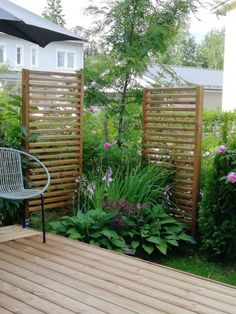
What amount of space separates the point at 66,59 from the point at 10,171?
2219 centimetres

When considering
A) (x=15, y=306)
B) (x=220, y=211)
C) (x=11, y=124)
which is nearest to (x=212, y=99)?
(x=11, y=124)

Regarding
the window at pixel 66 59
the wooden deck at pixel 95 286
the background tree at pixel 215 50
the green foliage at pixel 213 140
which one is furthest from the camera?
the background tree at pixel 215 50

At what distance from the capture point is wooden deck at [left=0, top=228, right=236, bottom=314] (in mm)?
2631

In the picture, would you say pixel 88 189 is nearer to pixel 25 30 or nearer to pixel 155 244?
pixel 155 244

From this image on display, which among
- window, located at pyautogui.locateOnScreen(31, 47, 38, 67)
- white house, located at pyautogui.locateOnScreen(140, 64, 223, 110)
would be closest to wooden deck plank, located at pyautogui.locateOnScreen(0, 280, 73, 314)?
white house, located at pyautogui.locateOnScreen(140, 64, 223, 110)

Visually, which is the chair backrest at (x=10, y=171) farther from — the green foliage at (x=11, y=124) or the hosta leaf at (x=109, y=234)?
the hosta leaf at (x=109, y=234)

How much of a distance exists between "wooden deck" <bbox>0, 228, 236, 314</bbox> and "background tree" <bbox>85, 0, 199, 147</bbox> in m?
2.43

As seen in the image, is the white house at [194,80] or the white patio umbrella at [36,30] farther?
the white house at [194,80]

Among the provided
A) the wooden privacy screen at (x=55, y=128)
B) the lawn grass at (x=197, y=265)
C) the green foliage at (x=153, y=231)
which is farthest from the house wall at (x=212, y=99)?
the lawn grass at (x=197, y=265)

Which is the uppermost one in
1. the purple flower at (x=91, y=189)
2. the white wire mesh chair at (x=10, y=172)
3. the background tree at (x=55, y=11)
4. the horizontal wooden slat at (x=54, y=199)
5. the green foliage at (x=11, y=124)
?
the background tree at (x=55, y=11)

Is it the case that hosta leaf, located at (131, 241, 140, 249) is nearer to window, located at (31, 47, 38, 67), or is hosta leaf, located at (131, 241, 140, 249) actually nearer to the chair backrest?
the chair backrest

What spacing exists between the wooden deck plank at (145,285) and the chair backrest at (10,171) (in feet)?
2.27

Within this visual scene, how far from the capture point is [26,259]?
348 centimetres

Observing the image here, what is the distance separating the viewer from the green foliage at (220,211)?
4.09 m
